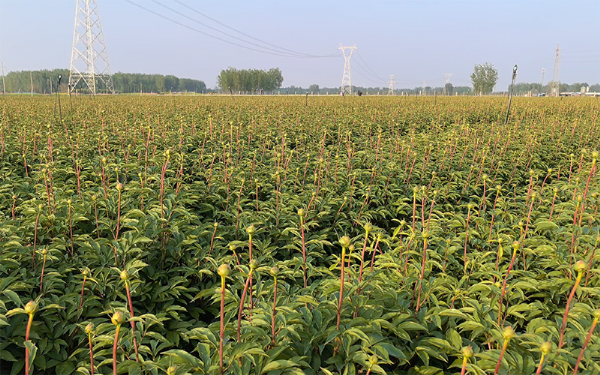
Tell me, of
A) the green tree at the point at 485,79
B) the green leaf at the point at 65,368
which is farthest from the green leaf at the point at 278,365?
the green tree at the point at 485,79

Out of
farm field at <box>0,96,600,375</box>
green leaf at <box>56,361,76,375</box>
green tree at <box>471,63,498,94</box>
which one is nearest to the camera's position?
farm field at <box>0,96,600,375</box>

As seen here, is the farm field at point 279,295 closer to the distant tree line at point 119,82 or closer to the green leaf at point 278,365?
the green leaf at point 278,365

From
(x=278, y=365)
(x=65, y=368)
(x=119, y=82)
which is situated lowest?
(x=65, y=368)

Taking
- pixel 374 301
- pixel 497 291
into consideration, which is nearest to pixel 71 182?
pixel 374 301

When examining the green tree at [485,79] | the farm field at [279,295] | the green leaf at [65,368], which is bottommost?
the green leaf at [65,368]

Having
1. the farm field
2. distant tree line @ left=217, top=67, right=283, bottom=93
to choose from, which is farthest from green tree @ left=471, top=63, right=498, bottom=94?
the farm field

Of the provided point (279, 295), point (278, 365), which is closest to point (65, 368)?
point (279, 295)

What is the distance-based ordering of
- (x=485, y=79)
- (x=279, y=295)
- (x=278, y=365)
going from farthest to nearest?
(x=485, y=79) < (x=279, y=295) < (x=278, y=365)

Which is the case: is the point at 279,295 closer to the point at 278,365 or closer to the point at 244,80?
the point at 278,365

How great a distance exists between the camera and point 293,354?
1.62 m

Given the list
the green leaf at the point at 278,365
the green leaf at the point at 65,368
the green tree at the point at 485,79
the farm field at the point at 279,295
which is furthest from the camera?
the green tree at the point at 485,79

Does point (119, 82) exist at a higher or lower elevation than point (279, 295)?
higher

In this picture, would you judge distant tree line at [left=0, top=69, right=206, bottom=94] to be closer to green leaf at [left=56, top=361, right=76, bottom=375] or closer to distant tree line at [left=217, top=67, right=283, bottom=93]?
distant tree line at [left=217, top=67, right=283, bottom=93]

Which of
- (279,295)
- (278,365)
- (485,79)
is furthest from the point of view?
(485,79)
